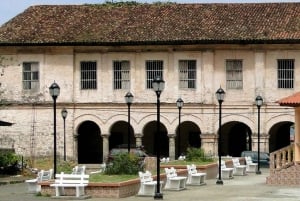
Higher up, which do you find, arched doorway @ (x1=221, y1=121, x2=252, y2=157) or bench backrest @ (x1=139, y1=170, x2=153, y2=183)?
arched doorway @ (x1=221, y1=121, x2=252, y2=157)

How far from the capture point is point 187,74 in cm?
5497

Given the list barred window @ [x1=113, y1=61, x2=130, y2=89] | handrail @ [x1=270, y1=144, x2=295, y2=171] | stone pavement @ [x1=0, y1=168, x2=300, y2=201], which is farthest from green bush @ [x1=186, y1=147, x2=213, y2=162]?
barred window @ [x1=113, y1=61, x2=130, y2=89]

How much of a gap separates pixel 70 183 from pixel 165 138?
109 feet

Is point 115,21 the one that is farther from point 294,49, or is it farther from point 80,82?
point 294,49

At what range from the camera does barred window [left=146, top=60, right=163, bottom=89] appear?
5536 centimetres

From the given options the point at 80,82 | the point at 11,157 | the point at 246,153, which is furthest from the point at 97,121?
the point at 11,157

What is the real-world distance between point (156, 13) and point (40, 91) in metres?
8.86

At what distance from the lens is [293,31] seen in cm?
5300

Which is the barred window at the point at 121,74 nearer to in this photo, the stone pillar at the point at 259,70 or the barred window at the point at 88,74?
the barred window at the point at 88,74

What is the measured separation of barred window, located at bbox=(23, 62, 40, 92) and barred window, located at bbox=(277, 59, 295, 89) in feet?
49.0

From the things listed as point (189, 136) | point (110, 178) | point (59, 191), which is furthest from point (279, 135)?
point (59, 191)

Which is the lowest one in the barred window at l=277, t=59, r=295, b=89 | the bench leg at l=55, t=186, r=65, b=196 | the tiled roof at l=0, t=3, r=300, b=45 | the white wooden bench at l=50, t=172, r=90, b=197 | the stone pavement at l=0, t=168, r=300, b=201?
the stone pavement at l=0, t=168, r=300, b=201

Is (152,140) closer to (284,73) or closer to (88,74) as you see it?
(88,74)

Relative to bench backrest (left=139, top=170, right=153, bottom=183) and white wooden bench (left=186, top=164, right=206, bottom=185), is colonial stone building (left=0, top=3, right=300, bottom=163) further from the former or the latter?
bench backrest (left=139, top=170, right=153, bottom=183)
